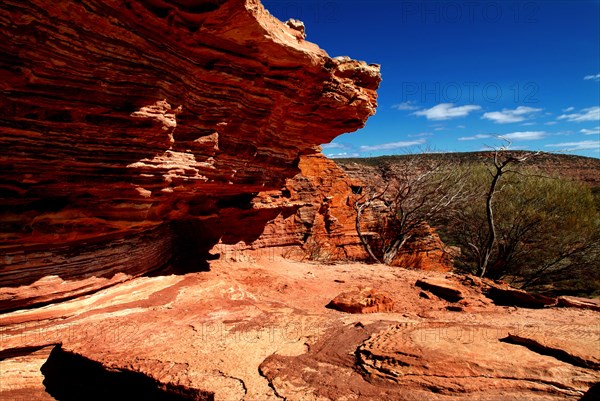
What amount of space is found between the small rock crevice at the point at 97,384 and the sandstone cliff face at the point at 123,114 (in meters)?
0.95

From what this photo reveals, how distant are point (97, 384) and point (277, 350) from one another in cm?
221

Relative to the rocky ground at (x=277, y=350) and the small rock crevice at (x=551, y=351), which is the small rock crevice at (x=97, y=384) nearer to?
the rocky ground at (x=277, y=350)

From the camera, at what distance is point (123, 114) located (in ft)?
14.7

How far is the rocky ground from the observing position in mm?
3502

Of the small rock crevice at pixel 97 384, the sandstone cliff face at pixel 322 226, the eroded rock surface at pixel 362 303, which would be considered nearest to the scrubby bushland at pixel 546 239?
the sandstone cliff face at pixel 322 226

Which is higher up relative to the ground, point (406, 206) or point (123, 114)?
point (123, 114)

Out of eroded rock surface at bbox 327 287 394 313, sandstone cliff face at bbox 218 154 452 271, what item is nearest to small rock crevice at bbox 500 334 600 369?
eroded rock surface at bbox 327 287 394 313

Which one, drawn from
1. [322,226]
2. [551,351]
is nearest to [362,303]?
[551,351]

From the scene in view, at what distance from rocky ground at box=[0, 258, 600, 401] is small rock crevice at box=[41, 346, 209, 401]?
1 cm

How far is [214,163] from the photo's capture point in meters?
6.38

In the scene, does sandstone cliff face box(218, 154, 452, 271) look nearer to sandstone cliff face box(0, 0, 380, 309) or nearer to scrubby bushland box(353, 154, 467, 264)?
scrubby bushland box(353, 154, 467, 264)

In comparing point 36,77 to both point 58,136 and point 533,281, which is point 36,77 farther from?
point 533,281

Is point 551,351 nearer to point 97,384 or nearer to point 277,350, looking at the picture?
point 277,350

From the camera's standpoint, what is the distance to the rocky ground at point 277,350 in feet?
11.5
